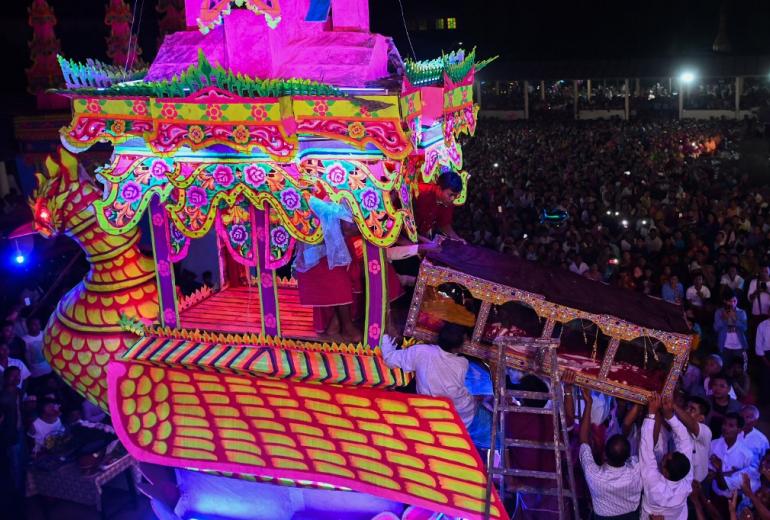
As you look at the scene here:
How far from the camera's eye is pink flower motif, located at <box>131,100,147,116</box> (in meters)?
5.61

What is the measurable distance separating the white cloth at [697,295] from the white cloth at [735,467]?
360 cm

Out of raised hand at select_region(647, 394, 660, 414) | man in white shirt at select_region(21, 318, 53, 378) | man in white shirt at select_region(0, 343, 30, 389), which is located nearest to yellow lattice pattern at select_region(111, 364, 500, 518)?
raised hand at select_region(647, 394, 660, 414)

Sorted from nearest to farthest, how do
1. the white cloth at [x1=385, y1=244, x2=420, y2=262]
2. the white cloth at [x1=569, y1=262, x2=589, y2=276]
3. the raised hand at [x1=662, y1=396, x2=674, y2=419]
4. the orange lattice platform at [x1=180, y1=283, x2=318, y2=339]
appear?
the raised hand at [x1=662, y1=396, x2=674, y2=419] → the white cloth at [x1=385, y1=244, x2=420, y2=262] → the orange lattice platform at [x1=180, y1=283, x2=318, y2=339] → the white cloth at [x1=569, y1=262, x2=589, y2=276]

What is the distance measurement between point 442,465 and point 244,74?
325cm

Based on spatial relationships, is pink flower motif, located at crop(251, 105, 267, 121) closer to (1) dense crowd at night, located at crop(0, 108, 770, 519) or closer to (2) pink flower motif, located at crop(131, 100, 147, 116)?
(2) pink flower motif, located at crop(131, 100, 147, 116)

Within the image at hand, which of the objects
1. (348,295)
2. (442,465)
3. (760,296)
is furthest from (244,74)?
(760,296)

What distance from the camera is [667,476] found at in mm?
4996

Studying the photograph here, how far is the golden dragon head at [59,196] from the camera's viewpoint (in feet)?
21.2

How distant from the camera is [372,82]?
5.86 metres

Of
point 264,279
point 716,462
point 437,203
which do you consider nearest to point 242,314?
point 264,279

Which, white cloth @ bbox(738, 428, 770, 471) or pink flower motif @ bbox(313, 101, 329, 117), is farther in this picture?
white cloth @ bbox(738, 428, 770, 471)

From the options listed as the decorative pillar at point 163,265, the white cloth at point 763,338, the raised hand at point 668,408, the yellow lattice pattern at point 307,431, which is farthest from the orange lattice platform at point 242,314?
the white cloth at point 763,338

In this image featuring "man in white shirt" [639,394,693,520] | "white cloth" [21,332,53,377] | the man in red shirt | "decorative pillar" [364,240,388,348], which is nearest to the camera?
"man in white shirt" [639,394,693,520]

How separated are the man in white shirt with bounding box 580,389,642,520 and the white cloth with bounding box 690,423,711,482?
0.62m
